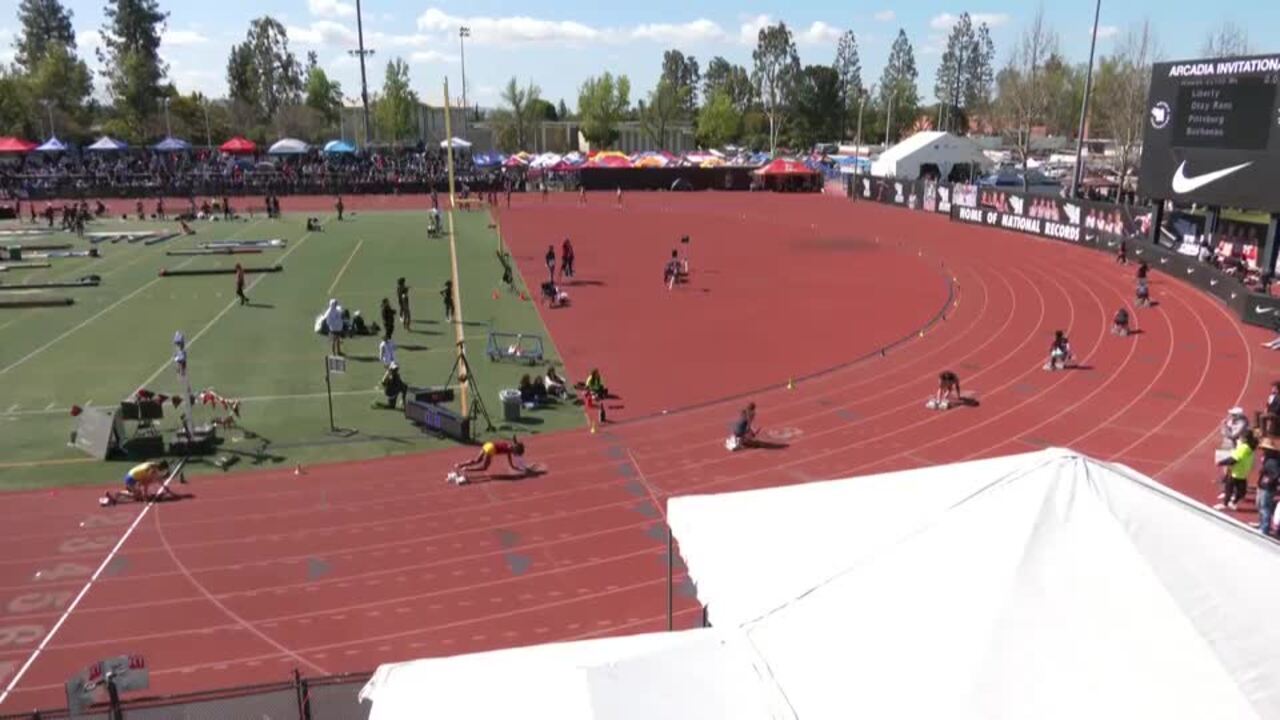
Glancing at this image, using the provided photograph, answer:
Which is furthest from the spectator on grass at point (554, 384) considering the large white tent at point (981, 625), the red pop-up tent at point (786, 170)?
the red pop-up tent at point (786, 170)

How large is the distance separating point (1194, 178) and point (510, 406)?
2797 cm

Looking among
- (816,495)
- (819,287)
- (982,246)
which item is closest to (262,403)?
(816,495)

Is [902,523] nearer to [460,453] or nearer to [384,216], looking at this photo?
[460,453]

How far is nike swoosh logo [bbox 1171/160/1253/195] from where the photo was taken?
31.9 metres

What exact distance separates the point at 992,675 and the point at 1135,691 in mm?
796

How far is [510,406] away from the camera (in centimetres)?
1998

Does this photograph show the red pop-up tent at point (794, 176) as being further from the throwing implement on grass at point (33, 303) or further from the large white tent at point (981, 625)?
the large white tent at point (981, 625)

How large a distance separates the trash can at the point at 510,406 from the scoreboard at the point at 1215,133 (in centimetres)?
2672

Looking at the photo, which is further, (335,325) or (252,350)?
(252,350)

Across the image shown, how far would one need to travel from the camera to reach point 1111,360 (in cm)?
2483

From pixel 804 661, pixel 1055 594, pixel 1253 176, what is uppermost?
pixel 1253 176

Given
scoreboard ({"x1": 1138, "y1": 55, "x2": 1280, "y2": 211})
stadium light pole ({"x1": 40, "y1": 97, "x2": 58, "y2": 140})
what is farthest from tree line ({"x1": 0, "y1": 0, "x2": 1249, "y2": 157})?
scoreboard ({"x1": 1138, "y1": 55, "x2": 1280, "y2": 211})

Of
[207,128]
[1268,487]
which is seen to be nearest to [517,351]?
[1268,487]

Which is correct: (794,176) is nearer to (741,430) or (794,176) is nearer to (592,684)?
(741,430)
